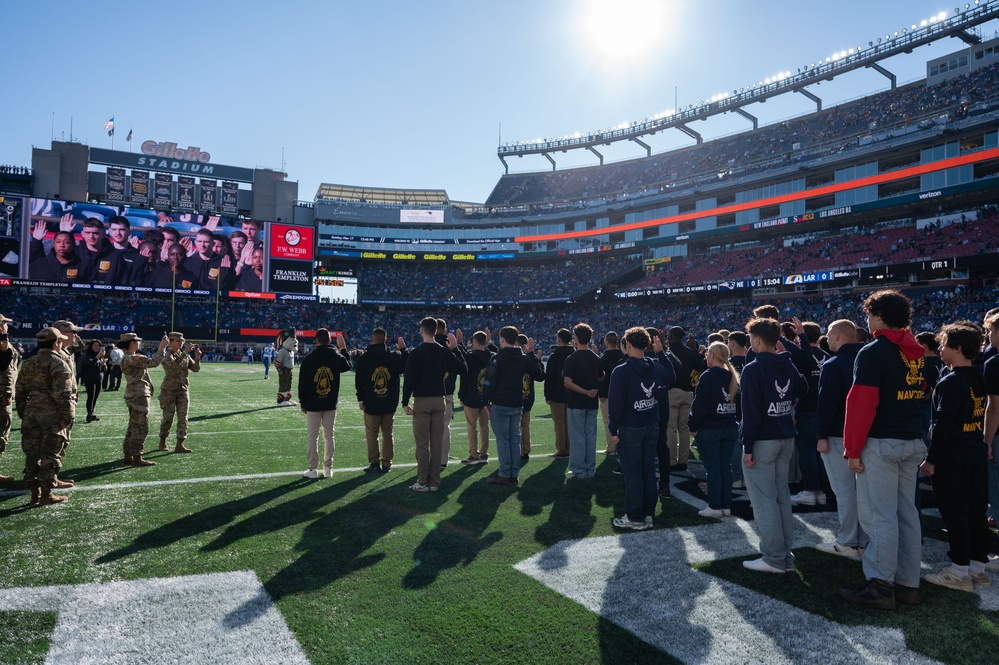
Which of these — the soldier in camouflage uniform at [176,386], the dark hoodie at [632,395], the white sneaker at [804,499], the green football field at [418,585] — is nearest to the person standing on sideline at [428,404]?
the green football field at [418,585]

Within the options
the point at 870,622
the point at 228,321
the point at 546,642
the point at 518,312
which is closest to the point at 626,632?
the point at 546,642

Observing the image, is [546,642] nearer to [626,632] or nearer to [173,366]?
[626,632]

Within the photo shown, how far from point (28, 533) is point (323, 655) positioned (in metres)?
3.97

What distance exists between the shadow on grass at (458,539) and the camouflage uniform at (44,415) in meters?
4.40

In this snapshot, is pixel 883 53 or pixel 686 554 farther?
pixel 883 53

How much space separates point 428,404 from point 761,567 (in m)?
4.31

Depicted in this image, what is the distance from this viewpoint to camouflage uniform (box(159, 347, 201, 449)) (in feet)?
31.0

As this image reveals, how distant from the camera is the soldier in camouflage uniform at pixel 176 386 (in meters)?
9.42

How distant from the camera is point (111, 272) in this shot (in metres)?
50.8

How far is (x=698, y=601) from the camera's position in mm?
4168

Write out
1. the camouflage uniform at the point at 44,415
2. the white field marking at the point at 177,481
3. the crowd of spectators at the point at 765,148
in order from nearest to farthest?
the camouflage uniform at the point at 44,415 < the white field marking at the point at 177,481 < the crowd of spectators at the point at 765,148

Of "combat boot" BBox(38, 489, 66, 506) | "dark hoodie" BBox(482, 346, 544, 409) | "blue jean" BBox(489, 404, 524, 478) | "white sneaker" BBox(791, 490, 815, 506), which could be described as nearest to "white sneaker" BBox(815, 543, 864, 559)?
"white sneaker" BBox(791, 490, 815, 506)

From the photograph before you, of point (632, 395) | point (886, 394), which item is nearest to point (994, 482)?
point (886, 394)

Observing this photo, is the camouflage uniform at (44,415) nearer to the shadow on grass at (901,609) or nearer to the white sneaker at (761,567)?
the shadow on grass at (901,609)
